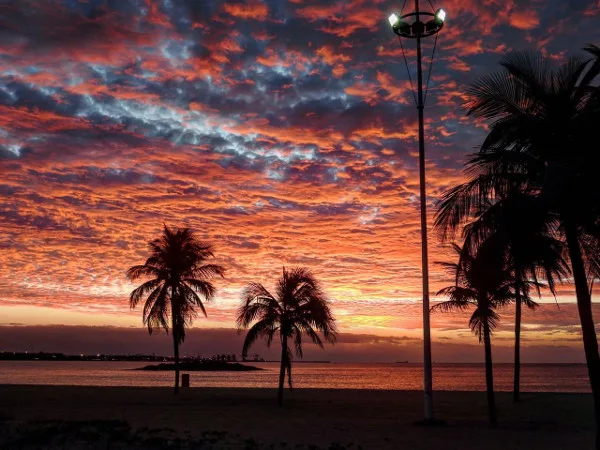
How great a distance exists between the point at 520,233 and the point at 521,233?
0.10 feet

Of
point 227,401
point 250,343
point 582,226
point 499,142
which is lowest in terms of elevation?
point 227,401

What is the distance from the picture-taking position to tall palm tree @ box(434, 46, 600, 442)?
12.5m

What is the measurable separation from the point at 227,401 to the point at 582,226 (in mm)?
23530

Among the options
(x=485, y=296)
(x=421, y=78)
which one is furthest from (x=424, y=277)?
(x=421, y=78)

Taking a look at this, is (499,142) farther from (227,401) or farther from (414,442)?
(227,401)

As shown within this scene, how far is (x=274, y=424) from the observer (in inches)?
870

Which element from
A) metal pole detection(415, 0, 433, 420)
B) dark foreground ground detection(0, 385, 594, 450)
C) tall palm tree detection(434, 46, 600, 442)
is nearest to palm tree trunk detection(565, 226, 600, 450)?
tall palm tree detection(434, 46, 600, 442)

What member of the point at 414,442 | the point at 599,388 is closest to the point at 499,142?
the point at 599,388

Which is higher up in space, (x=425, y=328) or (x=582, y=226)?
(x=582, y=226)

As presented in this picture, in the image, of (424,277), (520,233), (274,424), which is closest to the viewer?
(520,233)

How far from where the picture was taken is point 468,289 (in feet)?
72.0

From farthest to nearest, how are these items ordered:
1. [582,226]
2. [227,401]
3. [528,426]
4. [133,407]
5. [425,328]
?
[227,401]
[133,407]
[528,426]
[425,328]
[582,226]

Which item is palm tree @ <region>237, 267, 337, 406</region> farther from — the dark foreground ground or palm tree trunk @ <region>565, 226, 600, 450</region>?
palm tree trunk @ <region>565, 226, 600, 450</region>

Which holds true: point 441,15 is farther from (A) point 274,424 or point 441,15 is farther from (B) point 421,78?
(A) point 274,424
